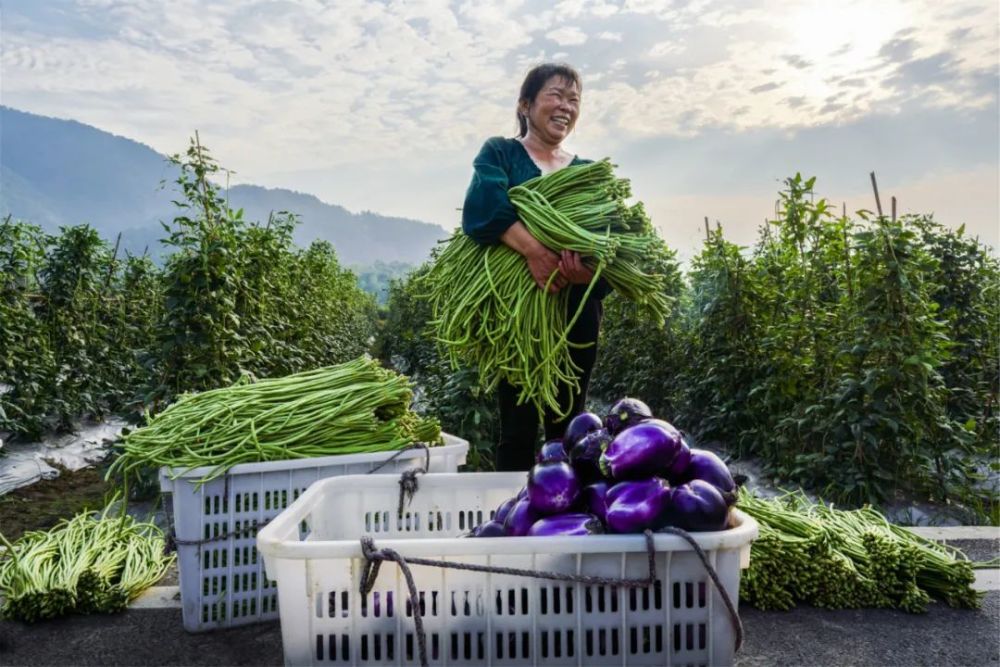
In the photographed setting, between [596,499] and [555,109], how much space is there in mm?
1584

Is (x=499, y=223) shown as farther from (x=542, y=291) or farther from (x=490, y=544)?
(x=490, y=544)

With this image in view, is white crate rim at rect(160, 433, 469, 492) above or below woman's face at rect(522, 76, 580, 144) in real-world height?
below

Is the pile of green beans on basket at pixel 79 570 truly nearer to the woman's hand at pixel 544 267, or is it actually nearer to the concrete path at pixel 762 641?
the concrete path at pixel 762 641

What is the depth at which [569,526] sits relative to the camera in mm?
1579

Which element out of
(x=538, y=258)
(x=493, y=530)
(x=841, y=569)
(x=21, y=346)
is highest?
(x=538, y=258)

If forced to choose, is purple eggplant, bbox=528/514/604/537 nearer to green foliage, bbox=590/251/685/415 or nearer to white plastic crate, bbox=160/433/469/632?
white plastic crate, bbox=160/433/469/632

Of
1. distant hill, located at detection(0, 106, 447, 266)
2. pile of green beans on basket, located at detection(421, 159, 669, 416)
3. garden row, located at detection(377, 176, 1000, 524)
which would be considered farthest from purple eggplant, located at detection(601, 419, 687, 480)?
distant hill, located at detection(0, 106, 447, 266)

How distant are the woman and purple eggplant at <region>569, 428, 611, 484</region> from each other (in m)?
0.73

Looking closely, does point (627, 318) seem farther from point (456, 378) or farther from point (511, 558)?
point (511, 558)

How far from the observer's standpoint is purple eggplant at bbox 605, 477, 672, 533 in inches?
59.5

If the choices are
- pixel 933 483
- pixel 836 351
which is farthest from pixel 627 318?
pixel 933 483

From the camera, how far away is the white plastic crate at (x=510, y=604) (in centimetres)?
145

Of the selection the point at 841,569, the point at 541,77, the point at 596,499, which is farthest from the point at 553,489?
the point at 541,77

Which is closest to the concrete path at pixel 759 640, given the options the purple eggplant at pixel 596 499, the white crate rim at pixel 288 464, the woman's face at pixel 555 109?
the white crate rim at pixel 288 464
